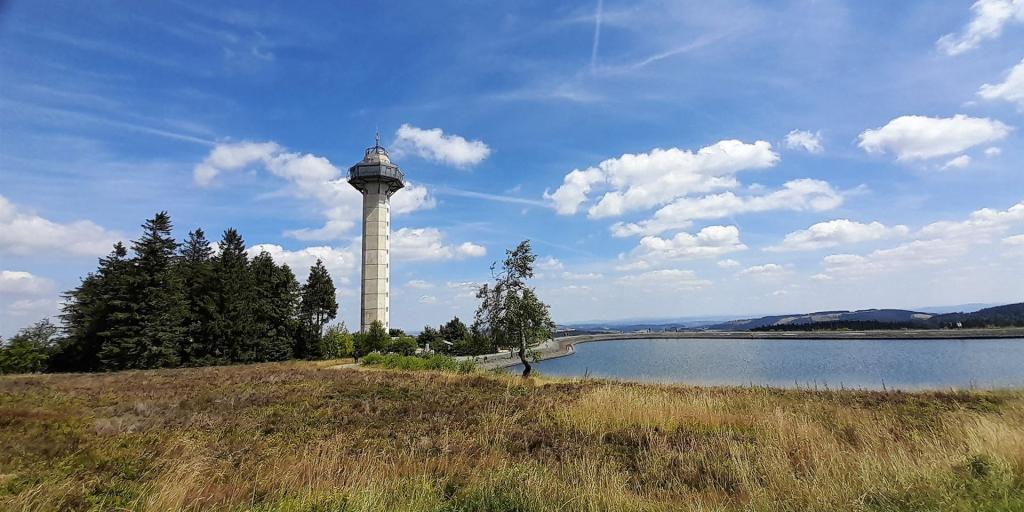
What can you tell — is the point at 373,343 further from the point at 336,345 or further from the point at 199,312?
the point at 199,312

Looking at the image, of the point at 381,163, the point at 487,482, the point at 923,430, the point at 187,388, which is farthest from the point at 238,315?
the point at 923,430

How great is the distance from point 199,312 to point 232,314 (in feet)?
10.4

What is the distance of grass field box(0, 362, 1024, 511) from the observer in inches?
219

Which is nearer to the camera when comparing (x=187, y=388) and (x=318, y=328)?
(x=187, y=388)

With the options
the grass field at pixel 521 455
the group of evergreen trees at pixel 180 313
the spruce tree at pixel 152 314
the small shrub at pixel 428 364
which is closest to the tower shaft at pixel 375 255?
the group of evergreen trees at pixel 180 313

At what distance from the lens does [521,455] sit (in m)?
8.38

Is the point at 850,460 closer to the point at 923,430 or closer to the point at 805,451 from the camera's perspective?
the point at 805,451

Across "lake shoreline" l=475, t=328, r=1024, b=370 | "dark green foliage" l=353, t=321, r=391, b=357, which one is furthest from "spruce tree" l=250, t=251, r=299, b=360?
"lake shoreline" l=475, t=328, r=1024, b=370

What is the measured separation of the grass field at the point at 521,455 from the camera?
Answer: 557 cm

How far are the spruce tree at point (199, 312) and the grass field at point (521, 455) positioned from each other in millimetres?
35488

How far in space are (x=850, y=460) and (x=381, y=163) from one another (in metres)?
63.0

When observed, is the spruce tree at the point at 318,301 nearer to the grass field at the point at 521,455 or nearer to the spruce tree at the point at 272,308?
the spruce tree at the point at 272,308

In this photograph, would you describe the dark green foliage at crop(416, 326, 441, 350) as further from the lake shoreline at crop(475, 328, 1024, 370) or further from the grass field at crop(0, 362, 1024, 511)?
the grass field at crop(0, 362, 1024, 511)

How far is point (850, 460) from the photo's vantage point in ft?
22.0
